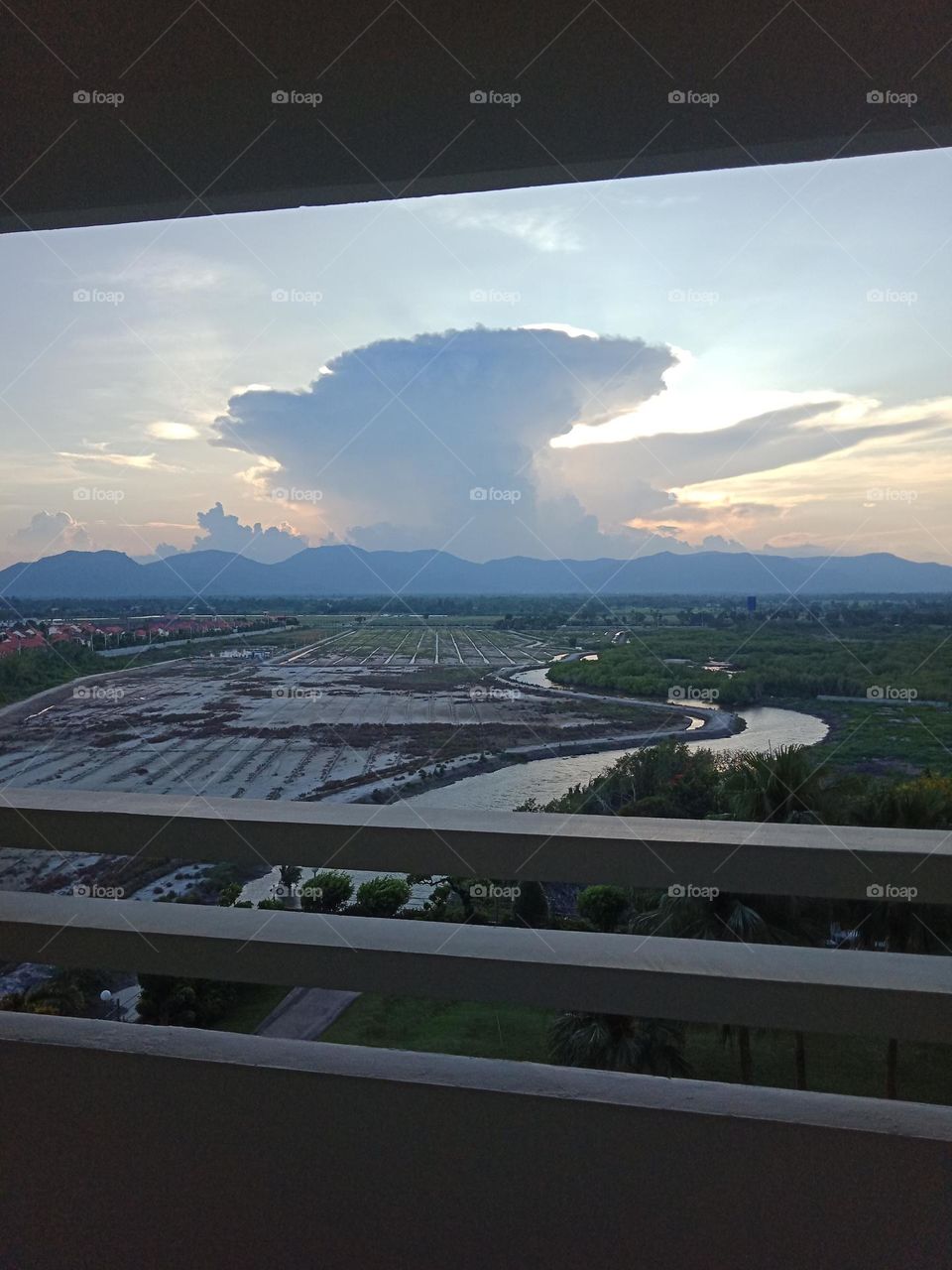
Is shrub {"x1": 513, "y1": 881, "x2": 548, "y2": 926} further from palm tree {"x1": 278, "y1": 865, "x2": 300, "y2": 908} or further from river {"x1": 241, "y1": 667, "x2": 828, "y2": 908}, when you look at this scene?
palm tree {"x1": 278, "y1": 865, "x2": 300, "y2": 908}

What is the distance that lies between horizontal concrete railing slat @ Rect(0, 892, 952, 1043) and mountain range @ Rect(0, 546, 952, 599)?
0.79 meters

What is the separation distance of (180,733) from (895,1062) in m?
1.87

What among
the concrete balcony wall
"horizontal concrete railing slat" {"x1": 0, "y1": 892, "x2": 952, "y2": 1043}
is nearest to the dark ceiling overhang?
"horizontal concrete railing slat" {"x1": 0, "y1": 892, "x2": 952, "y2": 1043}

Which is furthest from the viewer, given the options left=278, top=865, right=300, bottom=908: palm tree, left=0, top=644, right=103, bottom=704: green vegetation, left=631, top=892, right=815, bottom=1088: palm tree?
left=0, top=644, right=103, bottom=704: green vegetation

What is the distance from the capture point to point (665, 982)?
50.6 inches

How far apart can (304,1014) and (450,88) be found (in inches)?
80.3

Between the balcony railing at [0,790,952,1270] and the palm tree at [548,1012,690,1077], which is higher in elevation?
the balcony railing at [0,790,952,1270]

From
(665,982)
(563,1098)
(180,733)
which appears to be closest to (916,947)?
(665,982)

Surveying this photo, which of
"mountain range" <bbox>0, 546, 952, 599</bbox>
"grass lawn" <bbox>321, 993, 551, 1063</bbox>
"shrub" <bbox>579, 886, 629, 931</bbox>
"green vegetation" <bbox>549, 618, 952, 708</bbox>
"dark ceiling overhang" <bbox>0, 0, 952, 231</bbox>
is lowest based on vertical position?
"grass lawn" <bbox>321, 993, 551, 1063</bbox>

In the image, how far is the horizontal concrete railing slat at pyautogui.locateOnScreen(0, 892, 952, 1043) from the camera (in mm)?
1229

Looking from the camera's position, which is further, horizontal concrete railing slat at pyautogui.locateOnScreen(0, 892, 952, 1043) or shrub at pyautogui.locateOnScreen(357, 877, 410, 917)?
shrub at pyautogui.locateOnScreen(357, 877, 410, 917)

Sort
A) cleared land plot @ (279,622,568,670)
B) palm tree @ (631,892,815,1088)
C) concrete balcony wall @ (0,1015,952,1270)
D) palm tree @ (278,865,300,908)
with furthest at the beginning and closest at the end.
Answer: cleared land plot @ (279,622,568,670)
palm tree @ (278,865,300,908)
palm tree @ (631,892,815,1088)
concrete balcony wall @ (0,1015,952,1270)

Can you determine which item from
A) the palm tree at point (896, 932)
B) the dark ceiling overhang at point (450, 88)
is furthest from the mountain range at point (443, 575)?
the dark ceiling overhang at point (450, 88)

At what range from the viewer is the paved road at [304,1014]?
1806 millimetres
